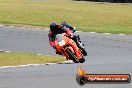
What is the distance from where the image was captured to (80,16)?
7644cm

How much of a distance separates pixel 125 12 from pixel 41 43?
41293mm

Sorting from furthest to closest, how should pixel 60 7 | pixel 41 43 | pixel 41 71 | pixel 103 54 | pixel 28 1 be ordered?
pixel 28 1 → pixel 60 7 → pixel 41 43 → pixel 103 54 → pixel 41 71

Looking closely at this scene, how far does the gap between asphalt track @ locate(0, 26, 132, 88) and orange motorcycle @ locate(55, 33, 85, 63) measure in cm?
176

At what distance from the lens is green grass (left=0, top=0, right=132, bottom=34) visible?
6608cm

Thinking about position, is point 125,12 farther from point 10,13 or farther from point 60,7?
point 10,13

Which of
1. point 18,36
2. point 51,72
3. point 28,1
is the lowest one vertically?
point 28,1

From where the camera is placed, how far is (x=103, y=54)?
35.9 metres

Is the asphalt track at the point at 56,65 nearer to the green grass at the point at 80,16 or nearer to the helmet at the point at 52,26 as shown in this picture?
the helmet at the point at 52,26

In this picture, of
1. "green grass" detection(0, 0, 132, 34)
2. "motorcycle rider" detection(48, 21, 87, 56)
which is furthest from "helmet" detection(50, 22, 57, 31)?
"green grass" detection(0, 0, 132, 34)

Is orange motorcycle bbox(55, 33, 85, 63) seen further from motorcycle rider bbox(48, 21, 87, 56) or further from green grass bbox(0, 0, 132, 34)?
green grass bbox(0, 0, 132, 34)

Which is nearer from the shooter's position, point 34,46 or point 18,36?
point 34,46

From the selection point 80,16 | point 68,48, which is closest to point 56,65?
point 68,48

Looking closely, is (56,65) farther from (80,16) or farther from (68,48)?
(80,16)

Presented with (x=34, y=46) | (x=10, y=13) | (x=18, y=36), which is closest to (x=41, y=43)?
(x=34, y=46)
